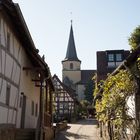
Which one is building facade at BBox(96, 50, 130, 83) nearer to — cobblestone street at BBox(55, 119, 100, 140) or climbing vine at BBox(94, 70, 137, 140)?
cobblestone street at BBox(55, 119, 100, 140)

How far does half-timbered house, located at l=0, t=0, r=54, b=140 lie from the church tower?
74.8m

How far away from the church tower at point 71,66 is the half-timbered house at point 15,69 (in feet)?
245

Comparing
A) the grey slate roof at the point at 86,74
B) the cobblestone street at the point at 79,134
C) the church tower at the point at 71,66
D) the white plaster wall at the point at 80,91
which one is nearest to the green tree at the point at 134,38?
the cobblestone street at the point at 79,134

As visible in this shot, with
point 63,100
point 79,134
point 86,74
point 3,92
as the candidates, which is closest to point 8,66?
point 3,92

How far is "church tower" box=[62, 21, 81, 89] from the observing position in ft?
320

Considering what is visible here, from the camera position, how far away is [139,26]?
2519 centimetres

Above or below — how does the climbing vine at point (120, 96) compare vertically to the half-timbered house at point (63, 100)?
below

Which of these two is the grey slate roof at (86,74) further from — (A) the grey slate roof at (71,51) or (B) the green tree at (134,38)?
(B) the green tree at (134,38)

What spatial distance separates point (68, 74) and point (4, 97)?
90.6m

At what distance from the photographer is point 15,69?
1730 centimetres

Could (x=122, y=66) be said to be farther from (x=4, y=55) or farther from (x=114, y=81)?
(x=4, y=55)

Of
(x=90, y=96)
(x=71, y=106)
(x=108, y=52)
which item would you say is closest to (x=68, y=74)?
(x=90, y=96)

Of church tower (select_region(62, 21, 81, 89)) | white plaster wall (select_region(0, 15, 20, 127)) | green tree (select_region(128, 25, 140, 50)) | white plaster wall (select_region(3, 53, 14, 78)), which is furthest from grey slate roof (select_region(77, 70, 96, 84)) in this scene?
white plaster wall (select_region(3, 53, 14, 78))

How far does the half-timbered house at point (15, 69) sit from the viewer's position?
14617mm
